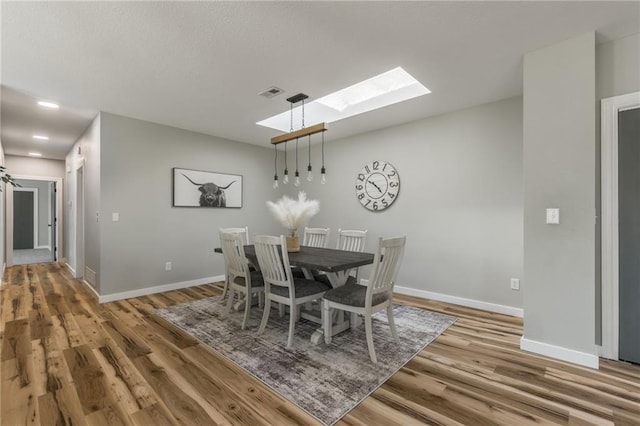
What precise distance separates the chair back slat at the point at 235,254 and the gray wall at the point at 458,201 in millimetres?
2233

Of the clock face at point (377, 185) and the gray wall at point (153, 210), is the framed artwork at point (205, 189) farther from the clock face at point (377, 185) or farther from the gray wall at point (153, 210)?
the clock face at point (377, 185)

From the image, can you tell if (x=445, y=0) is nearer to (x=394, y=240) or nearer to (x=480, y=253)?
(x=394, y=240)

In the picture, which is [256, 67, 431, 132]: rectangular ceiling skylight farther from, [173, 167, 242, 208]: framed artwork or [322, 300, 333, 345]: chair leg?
[322, 300, 333, 345]: chair leg

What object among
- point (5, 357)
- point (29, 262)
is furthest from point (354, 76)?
point (29, 262)

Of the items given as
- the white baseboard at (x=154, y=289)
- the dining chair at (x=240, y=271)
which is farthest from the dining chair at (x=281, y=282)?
the white baseboard at (x=154, y=289)

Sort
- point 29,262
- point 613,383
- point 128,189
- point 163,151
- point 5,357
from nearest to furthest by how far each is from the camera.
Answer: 1. point 613,383
2. point 5,357
3. point 128,189
4. point 163,151
5. point 29,262

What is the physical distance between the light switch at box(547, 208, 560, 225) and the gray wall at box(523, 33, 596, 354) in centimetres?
3

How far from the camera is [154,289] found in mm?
4203

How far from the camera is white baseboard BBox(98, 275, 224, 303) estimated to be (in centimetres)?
381

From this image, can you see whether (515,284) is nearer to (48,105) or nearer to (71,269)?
(48,105)

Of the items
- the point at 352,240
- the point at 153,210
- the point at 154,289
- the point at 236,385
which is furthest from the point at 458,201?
the point at 154,289

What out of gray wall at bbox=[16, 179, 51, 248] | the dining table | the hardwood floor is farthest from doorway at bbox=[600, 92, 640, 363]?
gray wall at bbox=[16, 179, 51, 248]

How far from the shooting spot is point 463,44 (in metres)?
2.26

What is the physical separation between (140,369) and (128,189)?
2.71 m
